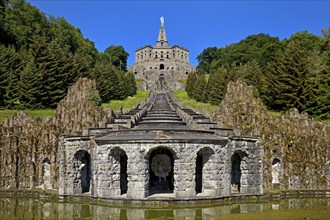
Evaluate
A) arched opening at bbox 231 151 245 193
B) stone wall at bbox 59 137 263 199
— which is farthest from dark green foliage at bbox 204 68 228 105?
stone wall at bbox 59 137 263 199

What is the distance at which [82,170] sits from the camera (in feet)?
93.6

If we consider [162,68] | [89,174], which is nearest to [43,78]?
[89,174]

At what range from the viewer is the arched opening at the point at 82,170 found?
27.2 metres

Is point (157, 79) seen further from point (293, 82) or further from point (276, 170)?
point (276, 170)

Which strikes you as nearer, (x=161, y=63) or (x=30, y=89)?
(x=30, y=89)

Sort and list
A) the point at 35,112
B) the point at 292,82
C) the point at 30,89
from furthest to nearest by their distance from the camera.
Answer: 1. the point at 30,89
2. the point at 292,82
3. the point at 35,112

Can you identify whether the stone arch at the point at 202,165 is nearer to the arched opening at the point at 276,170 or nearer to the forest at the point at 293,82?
the arched opening at the point at 276,170

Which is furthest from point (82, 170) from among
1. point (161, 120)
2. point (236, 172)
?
point (236, 172)

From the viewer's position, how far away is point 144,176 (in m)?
23.8

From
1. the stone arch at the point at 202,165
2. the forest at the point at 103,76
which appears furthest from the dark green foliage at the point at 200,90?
the stone arch at the point at 202,165

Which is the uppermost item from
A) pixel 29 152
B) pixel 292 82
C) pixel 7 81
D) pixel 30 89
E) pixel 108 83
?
pixel 108 83

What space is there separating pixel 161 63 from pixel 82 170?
13322 cm

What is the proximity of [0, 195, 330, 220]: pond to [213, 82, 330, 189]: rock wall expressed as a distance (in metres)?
6.15

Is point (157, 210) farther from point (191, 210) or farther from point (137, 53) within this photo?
point (137, 53)
